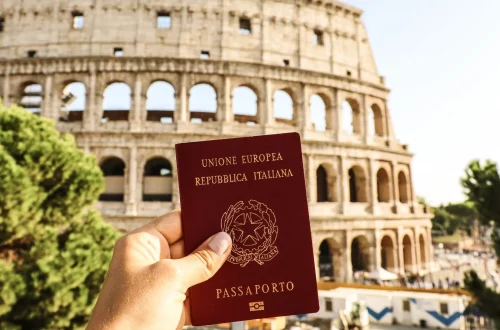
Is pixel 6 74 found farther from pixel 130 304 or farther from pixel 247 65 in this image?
pixel 130 304

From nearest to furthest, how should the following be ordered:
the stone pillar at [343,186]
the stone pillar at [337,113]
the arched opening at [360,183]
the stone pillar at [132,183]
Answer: the stone pillar at [132,183] → the stone pillar at [343,186] → the stone pillar at [337,113] → the arched opening at [360,183]

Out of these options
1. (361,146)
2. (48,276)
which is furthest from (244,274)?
(361,146)

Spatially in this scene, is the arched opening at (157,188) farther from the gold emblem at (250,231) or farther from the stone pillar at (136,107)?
the gold emblem at (250,231)

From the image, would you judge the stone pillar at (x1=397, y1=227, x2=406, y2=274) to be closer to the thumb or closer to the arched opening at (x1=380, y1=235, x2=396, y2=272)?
the arched opening at (x1=380, y1=235, x2=396, y2=272)

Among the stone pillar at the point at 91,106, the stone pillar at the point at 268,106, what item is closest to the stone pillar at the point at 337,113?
the stone pillar at the point at 268,106

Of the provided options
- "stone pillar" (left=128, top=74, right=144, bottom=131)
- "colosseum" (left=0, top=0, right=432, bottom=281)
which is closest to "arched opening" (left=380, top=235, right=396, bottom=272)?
"colosseum" (left=0, top=0, right=432, bottom=281)
